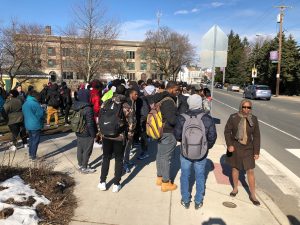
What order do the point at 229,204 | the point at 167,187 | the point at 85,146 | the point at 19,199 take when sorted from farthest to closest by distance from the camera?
the point at 85,146 → the point at 167,187 → the point at 229,204 → the point at 19,199

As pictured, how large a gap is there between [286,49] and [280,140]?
144 feet

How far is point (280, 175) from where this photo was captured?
24.0ft

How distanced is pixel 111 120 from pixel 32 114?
265cm

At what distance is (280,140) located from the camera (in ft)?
37.7

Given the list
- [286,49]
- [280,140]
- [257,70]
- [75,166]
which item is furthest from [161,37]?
[75,166]

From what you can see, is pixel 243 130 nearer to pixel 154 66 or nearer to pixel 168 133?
pixel 168 133

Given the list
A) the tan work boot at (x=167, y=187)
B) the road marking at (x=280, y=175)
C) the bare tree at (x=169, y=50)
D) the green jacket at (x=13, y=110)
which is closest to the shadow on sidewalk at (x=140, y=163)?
the tan work boot at (x=167, y=187)

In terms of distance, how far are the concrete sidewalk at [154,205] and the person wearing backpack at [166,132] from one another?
23cm

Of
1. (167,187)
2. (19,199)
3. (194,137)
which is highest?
(194,137)

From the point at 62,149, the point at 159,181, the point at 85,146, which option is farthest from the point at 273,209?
the point at 62,149

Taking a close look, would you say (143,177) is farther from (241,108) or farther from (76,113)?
(241,108)

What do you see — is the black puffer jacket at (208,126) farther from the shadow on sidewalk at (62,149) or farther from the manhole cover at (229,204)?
the shadow on sidewalk at (62,149)

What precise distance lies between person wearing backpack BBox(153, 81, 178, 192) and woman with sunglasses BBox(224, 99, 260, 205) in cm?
93

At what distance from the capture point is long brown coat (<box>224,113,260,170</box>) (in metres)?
5.37
